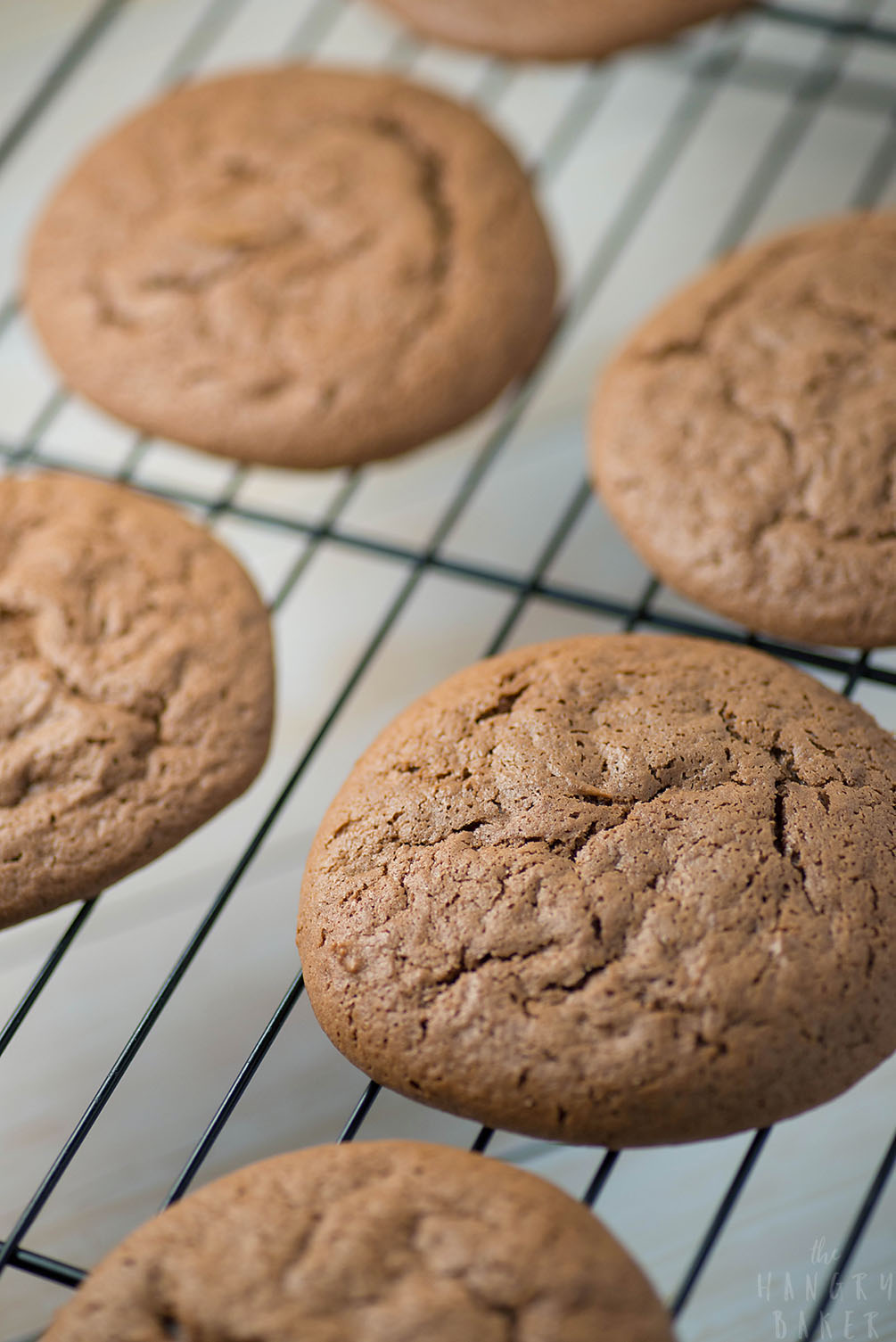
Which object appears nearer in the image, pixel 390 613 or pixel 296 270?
pixel 390 613

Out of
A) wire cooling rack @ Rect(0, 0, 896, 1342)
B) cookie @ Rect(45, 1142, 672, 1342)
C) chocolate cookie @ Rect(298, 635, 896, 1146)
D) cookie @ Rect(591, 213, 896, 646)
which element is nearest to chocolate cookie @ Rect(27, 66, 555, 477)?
wire cooling rack @ Rect(0, 0, 896, 1342)

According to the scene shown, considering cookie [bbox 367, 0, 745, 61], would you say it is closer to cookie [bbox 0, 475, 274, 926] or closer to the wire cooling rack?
the wire cooling rack

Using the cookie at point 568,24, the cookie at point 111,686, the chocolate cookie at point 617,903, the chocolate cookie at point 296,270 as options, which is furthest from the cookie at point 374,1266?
the cookie at point 568,24

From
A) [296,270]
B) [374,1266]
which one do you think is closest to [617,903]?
[374,1266]

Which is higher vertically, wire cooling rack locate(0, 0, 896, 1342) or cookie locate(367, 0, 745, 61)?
cookie locate(367, 0, 745, 61)

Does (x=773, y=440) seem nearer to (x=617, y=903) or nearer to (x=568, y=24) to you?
(x=617, y=903)

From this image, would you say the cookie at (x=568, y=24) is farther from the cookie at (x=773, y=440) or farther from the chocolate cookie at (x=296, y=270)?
the cookie at (x=773, y=440)
